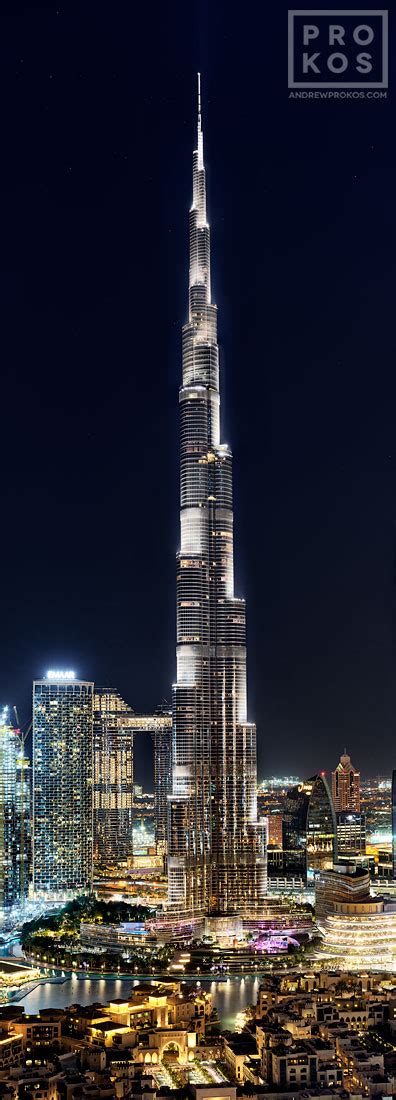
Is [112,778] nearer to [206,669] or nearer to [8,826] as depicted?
[8,826]

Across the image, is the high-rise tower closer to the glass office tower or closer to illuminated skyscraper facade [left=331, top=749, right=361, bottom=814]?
the glass office tower

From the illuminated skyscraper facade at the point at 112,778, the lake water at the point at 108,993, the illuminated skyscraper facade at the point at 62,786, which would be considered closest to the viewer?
the lake water at the point at 108,993

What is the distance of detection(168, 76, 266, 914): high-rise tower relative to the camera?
57.6 ft

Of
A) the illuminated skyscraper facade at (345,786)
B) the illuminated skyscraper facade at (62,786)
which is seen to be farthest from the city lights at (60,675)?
the illuminated skyscraper facade at (345,786)

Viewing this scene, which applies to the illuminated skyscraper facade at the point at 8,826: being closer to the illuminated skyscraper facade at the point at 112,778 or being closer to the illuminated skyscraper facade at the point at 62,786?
the illuminated skyscraper facade at the point at 62,786

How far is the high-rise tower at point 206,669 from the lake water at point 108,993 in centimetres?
342

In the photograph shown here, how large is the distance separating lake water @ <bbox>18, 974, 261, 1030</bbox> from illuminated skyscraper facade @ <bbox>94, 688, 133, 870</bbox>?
11.2 metres

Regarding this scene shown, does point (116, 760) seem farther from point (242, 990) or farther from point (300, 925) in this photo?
point (242, 990)

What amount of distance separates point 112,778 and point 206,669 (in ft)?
27.7

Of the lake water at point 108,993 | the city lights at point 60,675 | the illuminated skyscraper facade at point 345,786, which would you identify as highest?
the city lights at point 60,675

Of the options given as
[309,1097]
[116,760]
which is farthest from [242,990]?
[116,760]

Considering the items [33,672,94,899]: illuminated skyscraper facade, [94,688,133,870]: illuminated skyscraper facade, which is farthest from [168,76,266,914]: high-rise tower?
[94,688,133,870]: illuminated skyscraper facade

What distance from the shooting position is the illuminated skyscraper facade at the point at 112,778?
25328 mm

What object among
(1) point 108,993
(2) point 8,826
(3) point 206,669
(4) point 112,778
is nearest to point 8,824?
(2) point 8,826
